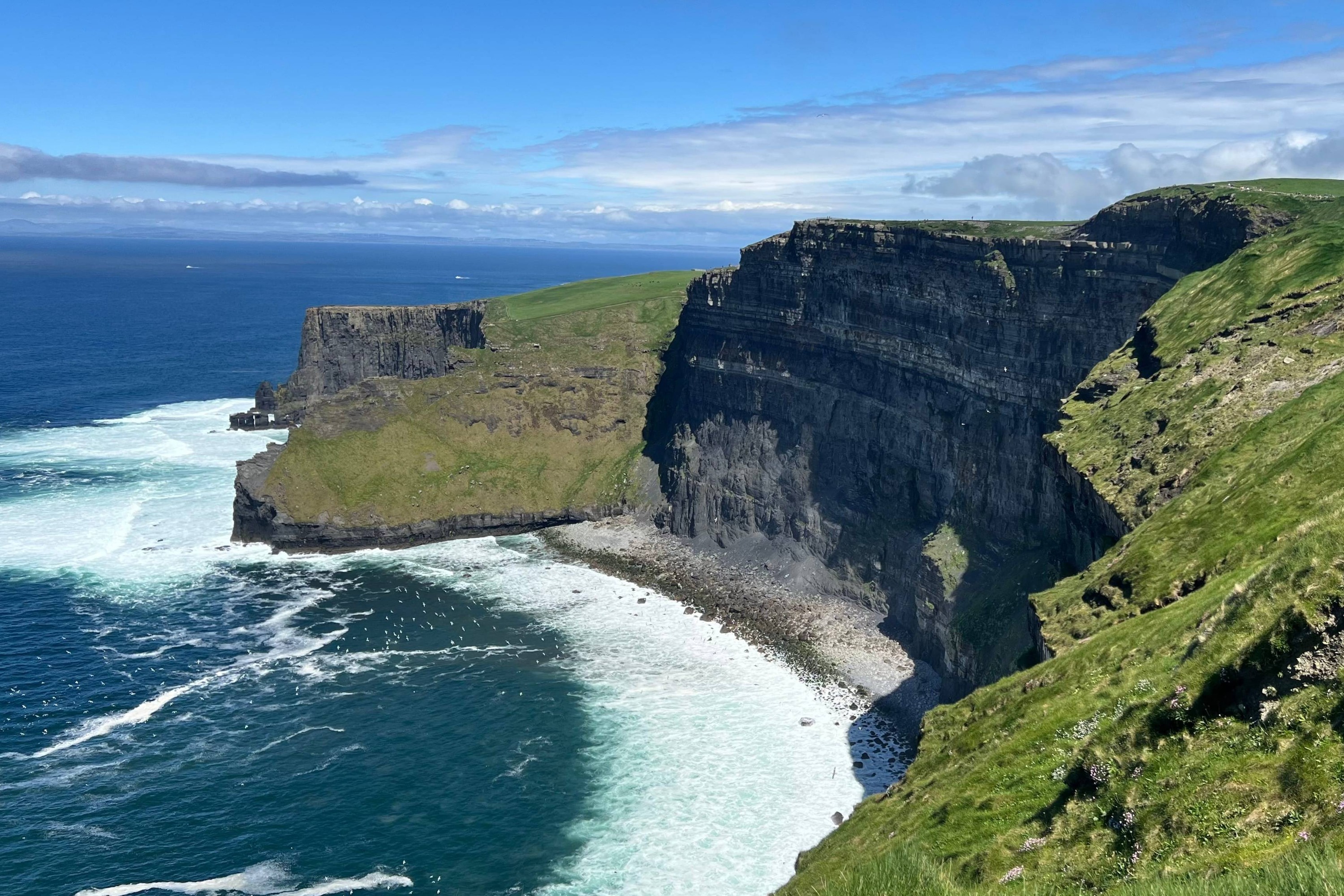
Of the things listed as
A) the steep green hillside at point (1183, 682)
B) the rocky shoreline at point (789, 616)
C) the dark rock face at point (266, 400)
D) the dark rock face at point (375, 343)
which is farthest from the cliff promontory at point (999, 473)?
the dark rock face at point (266, 400)

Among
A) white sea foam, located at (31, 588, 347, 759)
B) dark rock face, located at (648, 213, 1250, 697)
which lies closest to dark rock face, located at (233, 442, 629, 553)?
white sea foam, located at (31, 588, 347, 759)

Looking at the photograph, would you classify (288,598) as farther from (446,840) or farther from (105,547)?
(446,840)

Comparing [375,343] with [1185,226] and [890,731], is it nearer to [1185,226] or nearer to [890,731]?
[890,731]

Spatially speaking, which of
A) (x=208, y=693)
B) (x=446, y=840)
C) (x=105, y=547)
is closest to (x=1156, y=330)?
(x=446, y=840)

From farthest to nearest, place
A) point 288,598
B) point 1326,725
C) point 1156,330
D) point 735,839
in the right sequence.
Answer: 1. point 288,598
2. point 1156,330
3. point 735,839
4. point 1326,725

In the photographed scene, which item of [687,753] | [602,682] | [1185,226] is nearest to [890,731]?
[687,753]

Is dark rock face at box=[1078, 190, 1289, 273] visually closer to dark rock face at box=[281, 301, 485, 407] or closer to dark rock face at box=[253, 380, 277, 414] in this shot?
dark rock face at box=[281, 301, 485, 407]

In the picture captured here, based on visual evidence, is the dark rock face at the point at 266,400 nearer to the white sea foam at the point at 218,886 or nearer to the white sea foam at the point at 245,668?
the white sea foam at the point at 245,668

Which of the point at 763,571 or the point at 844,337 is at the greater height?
the point at 844,337
